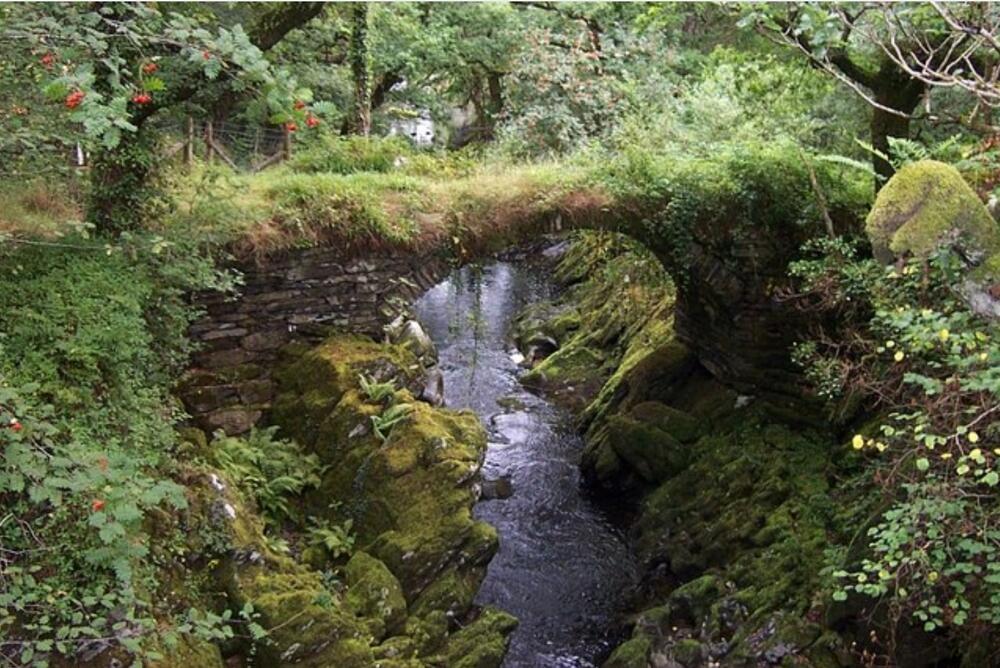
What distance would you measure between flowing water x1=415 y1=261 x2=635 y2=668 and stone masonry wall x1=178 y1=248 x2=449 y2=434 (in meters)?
2.46

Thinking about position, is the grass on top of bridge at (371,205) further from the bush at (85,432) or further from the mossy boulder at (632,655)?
the mossy boulder at (632,655)

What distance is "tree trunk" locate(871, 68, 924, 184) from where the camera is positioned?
788 centimetres

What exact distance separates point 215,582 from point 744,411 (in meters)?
6.70

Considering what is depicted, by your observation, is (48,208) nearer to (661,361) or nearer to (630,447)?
(630,447)

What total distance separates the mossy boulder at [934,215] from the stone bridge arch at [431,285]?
16.8 ft

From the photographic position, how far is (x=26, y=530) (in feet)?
14.0

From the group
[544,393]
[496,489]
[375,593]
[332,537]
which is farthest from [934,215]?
→ [544,393]

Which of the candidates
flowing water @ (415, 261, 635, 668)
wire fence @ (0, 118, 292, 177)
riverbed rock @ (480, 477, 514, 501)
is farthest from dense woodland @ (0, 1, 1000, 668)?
riverbed rock @ (480, 477, 514, 501)

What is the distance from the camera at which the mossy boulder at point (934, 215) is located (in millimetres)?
3910

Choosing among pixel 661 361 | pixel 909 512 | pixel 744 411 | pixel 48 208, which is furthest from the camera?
pixel 661 361

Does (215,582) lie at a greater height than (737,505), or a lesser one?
greater

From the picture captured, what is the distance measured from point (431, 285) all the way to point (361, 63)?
5342 millimetres

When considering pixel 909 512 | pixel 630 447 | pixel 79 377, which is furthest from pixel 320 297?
pixel 909 512

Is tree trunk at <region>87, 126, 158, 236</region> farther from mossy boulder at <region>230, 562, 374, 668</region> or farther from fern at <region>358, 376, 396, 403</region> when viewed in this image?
mossy boulder at <region>230, 562, 374, 668</region>
